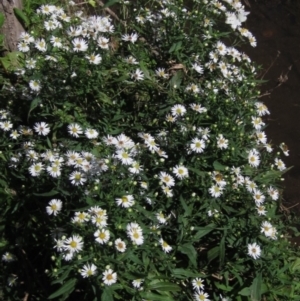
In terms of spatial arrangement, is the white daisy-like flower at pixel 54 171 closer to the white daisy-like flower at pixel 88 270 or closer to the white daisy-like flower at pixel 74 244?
the white daisy-like flower at pixel 74 244

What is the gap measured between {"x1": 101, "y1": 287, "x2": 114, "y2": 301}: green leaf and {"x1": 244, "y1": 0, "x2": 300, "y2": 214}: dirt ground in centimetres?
231

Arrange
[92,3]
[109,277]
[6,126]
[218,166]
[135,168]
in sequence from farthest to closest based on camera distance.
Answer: [92,3] → [6,126] → [218,166] → [135,168] → [109,277]

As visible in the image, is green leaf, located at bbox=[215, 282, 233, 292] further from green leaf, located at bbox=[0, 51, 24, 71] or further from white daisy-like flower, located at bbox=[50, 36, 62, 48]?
green leaf, located at bbox=[0, 51, 24, 71]

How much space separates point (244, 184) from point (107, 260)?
2.73ft

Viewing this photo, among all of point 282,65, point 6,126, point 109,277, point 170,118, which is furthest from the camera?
point 282,65

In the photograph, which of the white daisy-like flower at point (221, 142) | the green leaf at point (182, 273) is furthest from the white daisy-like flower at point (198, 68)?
the green leaf at point (182, 273)

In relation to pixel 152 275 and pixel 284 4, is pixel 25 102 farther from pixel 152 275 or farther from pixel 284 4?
pixel 284 4

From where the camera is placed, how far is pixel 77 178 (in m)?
2.77

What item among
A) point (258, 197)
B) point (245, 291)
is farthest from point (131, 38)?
point (245, 291)

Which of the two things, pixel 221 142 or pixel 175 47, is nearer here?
pixel 221 142

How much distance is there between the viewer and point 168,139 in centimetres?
312

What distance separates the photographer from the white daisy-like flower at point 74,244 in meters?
2.62

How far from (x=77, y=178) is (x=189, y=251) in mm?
659

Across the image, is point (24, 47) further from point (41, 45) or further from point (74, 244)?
point (74, 244)
